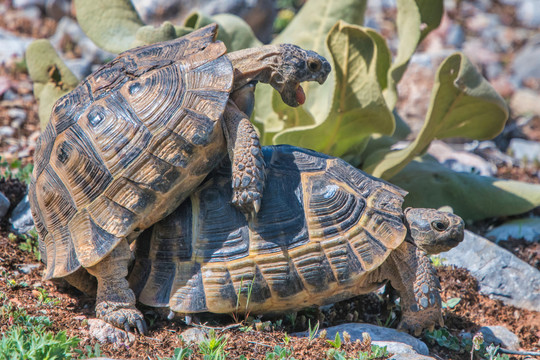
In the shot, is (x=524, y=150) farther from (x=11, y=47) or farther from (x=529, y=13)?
(x=11, y=47)

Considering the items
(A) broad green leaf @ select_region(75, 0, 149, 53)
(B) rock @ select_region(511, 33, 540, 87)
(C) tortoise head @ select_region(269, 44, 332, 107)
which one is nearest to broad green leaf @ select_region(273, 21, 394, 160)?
(C) tortoise head @ select_region(269, 44, 332, 107)

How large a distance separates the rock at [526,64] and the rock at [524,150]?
306 cm

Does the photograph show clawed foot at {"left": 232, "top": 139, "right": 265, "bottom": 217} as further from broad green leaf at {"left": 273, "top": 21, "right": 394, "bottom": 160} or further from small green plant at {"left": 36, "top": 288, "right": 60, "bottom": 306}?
broad green leaf at {"left": 273, "top": 21, "right": 394, "bottom": 160}

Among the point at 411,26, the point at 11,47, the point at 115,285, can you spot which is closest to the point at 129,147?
the point at 115,285

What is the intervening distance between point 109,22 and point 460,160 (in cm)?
393

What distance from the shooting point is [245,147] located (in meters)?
3.40

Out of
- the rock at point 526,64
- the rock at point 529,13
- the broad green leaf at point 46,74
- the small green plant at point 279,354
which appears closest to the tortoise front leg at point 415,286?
the small green plant at point 279,354

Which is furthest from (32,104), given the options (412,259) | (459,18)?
(459,18)

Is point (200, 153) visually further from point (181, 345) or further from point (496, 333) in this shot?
point (496, 333)

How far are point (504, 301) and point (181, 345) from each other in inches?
101

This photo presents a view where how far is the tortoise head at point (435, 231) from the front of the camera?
3.62 metres

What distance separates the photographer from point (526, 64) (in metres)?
10.9

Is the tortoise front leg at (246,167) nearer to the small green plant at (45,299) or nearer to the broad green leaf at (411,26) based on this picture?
the small green plant at (45,299)

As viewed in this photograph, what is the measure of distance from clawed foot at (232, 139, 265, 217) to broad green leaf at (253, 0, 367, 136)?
2.12 metres
